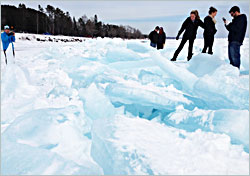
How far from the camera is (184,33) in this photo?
4926mm

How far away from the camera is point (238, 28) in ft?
12.4

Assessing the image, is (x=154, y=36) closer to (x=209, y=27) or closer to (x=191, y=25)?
(x=191, y=25)

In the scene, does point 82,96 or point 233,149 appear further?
point 82,96

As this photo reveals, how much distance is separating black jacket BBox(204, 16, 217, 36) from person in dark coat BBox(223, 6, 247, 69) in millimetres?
490

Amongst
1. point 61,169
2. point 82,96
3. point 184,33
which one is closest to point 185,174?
point 61,169

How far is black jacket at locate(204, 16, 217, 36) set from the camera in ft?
15.0

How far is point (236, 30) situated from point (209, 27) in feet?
2.83

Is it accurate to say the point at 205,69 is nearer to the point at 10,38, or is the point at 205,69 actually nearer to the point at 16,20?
the point at 10,38

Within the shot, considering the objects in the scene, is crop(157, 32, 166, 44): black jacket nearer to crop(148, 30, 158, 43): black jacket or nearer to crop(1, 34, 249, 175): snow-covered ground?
crop(148, 30, 158, 43): black jacket

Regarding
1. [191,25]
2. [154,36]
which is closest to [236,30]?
[191,25]

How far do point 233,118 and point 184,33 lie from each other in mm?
3346

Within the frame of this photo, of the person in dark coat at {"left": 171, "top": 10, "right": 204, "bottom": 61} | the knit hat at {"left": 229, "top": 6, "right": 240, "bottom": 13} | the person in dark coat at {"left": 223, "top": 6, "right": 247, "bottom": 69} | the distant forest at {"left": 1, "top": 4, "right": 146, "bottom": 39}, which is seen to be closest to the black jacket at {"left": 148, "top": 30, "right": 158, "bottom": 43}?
the person in dark coat at {"left": 171, "top": 10, "right": 204, "bottom": 61}

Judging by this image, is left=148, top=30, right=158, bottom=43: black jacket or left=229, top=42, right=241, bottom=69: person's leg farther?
left=148, top=30, right=158, bottom=43: black jacket

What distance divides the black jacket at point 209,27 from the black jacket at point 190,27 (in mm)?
164
